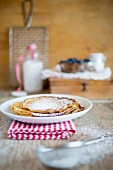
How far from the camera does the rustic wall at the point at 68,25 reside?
1428 millimetres

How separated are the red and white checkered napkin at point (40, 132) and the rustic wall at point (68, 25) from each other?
87 cm

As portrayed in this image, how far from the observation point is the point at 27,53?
143cm

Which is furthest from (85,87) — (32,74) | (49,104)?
(49,104)

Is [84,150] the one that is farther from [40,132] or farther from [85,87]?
[85,87]

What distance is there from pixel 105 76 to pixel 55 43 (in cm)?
44

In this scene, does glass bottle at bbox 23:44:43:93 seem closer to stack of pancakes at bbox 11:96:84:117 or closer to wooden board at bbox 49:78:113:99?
wooden board at bbox 49:78:113:99

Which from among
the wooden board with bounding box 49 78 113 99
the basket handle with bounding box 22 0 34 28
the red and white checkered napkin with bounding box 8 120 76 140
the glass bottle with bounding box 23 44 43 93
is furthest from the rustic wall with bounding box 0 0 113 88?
the red and white checkered napkin with bounding box 8 120 76 140

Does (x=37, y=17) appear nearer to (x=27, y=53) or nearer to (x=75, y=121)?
(x=27, y=53)

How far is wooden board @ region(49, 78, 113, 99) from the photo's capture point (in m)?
1.14

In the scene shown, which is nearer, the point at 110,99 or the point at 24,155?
the point at 24,155

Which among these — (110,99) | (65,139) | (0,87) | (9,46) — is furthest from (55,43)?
(65,139)

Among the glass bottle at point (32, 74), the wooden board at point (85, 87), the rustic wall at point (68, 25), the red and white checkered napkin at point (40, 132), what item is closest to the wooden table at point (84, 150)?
the red and white checkered napkin at point (40, 132)

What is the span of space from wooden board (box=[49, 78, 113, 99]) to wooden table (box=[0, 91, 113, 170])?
1.23 feet

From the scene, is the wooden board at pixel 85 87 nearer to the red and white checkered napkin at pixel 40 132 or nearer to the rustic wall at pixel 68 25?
the rustic wall at pixel 68 25
